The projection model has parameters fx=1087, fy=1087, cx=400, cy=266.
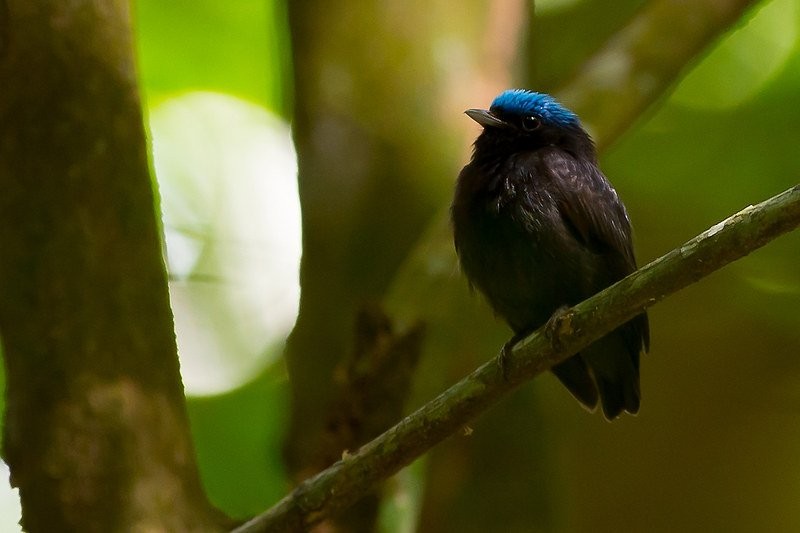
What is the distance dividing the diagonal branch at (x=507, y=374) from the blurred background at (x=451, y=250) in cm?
88

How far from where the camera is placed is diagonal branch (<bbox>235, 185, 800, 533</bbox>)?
2.46 meters

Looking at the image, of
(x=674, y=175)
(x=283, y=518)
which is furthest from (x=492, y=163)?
(x=283, y=518)

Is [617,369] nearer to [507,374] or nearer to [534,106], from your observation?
[534,106]

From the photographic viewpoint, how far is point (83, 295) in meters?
3.16

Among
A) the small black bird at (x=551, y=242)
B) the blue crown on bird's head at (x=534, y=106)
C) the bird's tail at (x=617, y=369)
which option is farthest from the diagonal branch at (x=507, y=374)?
the blue crown on bird's head at (x=534, y=106)

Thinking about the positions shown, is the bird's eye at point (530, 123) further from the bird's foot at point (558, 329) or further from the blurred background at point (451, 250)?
the bird's foot at point (558, 329)

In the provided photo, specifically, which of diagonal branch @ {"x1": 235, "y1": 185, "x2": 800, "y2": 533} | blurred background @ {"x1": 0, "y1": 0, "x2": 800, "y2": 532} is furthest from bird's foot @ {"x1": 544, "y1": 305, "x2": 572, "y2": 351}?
blurred background @ {"x1": 0, "y1": 0, "x2": 800, "y2": 532}

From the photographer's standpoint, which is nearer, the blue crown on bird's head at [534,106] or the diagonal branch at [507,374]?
the diagonal branch at [507,374]

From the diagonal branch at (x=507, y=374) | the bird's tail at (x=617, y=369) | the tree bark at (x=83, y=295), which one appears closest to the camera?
the diagonal branch at (x=507, y=374)

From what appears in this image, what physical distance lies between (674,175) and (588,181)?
1321 mm

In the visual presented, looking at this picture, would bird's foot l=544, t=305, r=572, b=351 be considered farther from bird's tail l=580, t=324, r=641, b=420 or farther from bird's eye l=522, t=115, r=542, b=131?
bird's eye l=522, t=115, r=542, b=131

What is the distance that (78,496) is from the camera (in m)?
3.03

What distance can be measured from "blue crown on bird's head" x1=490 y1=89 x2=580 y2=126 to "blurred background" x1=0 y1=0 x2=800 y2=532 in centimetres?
11

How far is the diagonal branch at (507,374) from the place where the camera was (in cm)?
246
